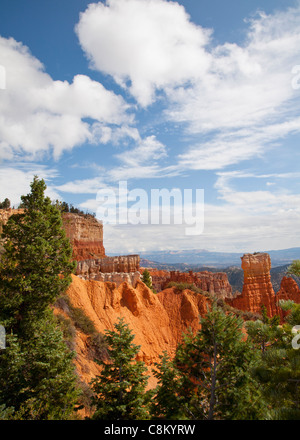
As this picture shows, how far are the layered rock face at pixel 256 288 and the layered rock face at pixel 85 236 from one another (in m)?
35.5

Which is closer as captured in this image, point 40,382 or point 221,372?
point 221,372

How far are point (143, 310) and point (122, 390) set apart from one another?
20781 mm

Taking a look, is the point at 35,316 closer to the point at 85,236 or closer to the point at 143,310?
the point at 143,310

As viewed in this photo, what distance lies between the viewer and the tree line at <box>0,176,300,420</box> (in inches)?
243

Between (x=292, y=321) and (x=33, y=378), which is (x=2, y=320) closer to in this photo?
(x=33, y=378)

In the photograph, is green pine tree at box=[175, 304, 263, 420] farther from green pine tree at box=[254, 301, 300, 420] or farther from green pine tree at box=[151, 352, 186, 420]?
green pine tree at box=[254, 301, 300, 420]

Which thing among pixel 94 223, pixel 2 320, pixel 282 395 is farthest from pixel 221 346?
pixel 94 223

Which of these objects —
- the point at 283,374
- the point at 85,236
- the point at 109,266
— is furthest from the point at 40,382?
the point at 85,236

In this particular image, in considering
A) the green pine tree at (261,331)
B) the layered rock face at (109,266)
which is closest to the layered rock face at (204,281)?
the layered rock face at (109,266)

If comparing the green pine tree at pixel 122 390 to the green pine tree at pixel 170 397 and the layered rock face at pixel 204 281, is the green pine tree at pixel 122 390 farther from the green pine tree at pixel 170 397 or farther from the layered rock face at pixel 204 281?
the layered rock face at pixel 204 281

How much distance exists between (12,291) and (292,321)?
1077cm

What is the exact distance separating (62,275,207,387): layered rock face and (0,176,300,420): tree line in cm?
961

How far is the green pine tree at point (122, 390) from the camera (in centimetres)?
809

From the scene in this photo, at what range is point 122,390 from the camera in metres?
8.55
